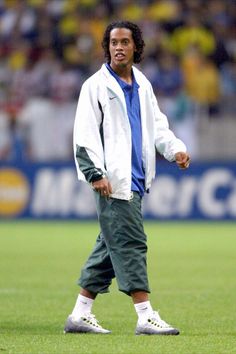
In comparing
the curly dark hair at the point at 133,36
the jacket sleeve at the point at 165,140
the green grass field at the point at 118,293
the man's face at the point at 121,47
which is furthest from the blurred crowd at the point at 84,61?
the man's face at the point at 121,47

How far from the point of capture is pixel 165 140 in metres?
8.71

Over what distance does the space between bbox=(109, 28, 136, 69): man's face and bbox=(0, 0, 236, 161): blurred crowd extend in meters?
14.8

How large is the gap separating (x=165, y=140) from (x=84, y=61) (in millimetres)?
17142

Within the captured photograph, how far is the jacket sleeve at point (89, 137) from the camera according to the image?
8.30 m

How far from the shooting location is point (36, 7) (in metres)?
27.3

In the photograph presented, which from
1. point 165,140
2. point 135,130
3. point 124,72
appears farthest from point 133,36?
point 165,140

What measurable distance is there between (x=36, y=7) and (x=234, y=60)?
4965 millimetres

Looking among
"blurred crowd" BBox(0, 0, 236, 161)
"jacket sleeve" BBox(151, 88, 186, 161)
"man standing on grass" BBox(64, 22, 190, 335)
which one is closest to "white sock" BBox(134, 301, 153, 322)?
"man standing on grass" BBox(64, 22, 190, 335)

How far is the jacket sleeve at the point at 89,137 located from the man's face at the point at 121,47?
281mm

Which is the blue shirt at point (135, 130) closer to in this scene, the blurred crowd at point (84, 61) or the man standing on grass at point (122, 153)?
the man standing on grass at point (122, 153)

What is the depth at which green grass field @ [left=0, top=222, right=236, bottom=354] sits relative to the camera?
26.2 ft

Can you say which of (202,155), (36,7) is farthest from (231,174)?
(36,7)

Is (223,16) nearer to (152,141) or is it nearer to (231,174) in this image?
(231,174)

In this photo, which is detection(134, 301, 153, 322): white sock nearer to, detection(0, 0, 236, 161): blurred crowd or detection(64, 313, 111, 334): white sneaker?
detection(64, 313, 111, 334): white sneaker
